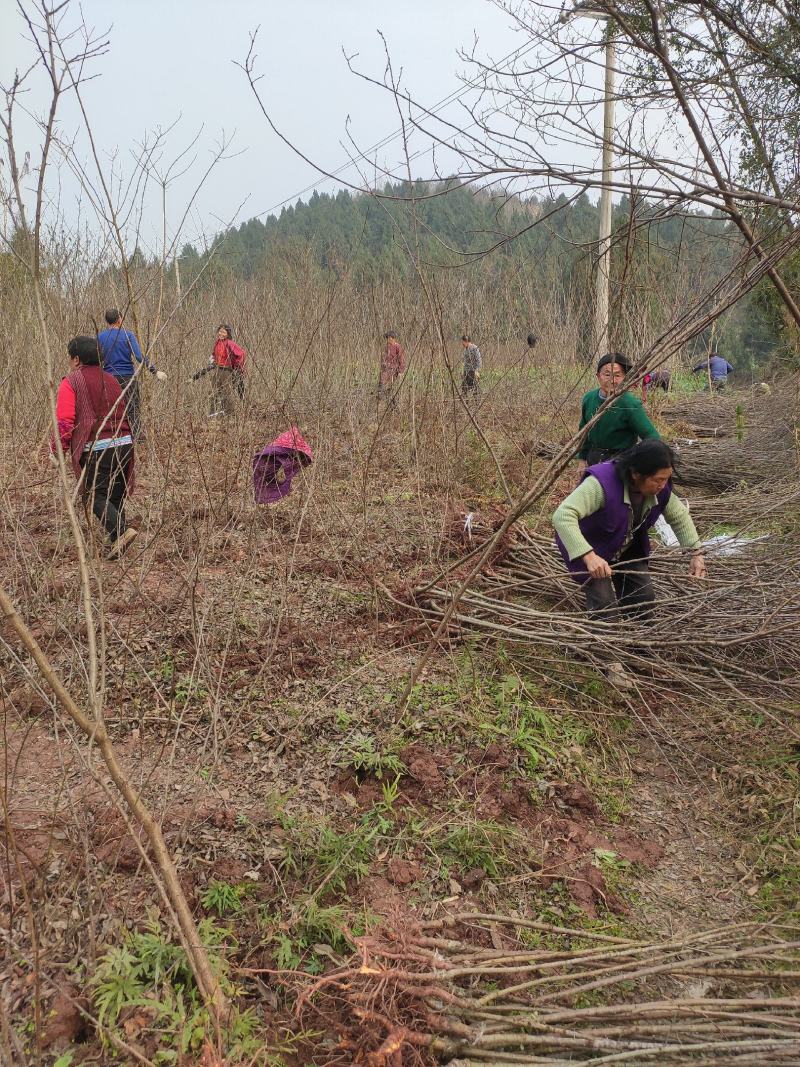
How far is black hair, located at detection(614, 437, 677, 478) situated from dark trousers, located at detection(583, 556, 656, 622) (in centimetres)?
45

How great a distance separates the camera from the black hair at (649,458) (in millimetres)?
3186

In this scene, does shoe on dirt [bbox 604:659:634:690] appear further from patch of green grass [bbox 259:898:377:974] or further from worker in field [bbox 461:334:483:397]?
worker in field [bbox 461:334:483:397]

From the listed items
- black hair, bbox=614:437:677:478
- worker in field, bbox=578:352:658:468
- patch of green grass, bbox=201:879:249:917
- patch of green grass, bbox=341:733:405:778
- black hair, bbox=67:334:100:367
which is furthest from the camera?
black hair, bbox=67:334:100:367

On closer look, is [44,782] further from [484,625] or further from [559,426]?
[559,426]

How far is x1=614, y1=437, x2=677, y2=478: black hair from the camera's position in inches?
125

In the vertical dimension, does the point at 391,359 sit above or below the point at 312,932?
above

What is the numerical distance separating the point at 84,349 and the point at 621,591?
133 inches

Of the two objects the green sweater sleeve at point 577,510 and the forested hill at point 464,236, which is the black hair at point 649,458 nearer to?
the green sweater sleeve at point 577,510

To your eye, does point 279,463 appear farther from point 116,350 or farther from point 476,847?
point 476,847

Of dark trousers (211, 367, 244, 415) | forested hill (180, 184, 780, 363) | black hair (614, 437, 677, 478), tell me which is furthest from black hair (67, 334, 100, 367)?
black hair (614, 437, 677, 478)

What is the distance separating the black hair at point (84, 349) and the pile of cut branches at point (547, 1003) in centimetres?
360

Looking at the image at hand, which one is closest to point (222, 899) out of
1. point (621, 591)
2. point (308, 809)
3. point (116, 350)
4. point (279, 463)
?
point (308, 809)

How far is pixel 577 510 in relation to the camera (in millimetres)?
3414

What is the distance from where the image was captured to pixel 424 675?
359 cm
